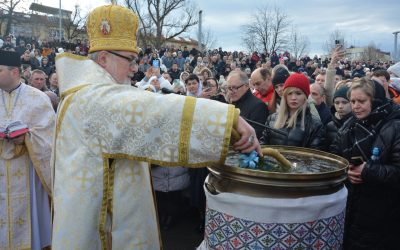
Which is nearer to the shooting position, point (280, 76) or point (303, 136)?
point (303, 136)

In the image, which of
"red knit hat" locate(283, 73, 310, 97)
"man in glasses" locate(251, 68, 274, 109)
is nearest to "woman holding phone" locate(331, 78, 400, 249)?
"red knit hat" locate(283, 73, 310, 97)

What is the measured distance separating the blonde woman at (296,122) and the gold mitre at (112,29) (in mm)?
1538

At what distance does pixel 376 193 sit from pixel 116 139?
1965 mm

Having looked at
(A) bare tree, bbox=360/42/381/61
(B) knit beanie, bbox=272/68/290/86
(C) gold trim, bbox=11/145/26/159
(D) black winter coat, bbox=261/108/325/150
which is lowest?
(C) gold trim, bbox=11/145/26/159

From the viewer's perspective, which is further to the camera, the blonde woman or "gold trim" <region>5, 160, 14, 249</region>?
"gold trim" <region>5, 160, 14, 249</region>

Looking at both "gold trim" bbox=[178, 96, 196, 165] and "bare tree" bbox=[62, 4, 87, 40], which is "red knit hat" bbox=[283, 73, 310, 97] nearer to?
"gold trim" bbox=[178, 96, 196, 165]

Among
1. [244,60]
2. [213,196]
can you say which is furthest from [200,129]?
[244,60]

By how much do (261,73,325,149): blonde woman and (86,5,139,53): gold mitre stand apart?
60.6 inches

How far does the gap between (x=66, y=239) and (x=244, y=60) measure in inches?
766

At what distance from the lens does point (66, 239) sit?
185cm

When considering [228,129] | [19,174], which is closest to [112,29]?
[228,129]

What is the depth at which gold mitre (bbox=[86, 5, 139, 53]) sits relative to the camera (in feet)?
6.51

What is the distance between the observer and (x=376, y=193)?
2695mm

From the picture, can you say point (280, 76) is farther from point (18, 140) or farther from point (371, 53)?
point (371, 53)
